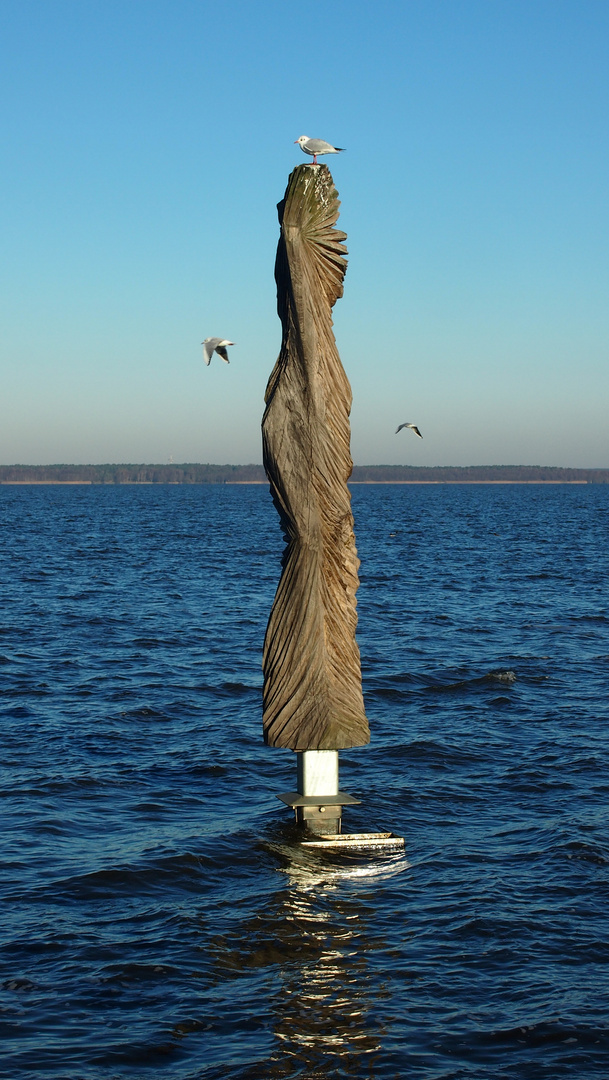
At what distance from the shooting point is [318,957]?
22.8 feet

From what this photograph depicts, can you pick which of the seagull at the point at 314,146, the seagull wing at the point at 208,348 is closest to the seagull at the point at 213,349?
the seagull wing at the point at 208,348

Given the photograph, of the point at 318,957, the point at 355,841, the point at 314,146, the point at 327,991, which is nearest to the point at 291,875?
the point at 355,841

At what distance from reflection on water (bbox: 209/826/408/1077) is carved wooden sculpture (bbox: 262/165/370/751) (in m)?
1.05

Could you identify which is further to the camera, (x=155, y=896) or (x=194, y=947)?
(x=155, y=896)

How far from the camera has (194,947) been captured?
23.5 feet

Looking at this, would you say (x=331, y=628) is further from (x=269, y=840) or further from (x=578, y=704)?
(x=578, y=704)

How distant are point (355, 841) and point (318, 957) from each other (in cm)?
185

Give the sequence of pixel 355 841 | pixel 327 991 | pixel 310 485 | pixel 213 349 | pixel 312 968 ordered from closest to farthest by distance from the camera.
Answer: pixel 327 991 < pixel 312 968 < pixel 310 485 < pixel 355 841 < pixel 213 349

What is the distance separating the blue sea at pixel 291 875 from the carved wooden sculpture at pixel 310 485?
1.30 metres

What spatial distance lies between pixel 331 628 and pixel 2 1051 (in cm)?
388

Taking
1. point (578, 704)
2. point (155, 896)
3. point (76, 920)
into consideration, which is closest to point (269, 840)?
point (155, 896)

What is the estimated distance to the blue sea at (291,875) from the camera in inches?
237

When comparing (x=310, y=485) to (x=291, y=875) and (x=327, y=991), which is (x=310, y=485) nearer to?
(x=291, y=875)

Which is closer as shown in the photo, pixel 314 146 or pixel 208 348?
pixel 314 146
